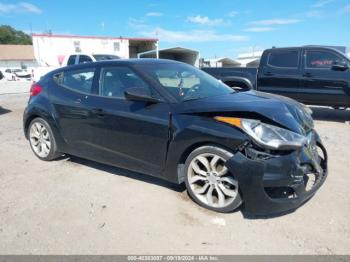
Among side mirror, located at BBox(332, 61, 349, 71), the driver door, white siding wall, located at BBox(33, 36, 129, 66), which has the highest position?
white siding wall, located at BBox(33, 36, 129, 66)

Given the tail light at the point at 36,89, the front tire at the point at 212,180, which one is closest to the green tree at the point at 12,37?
the tail light at the point at 36,89

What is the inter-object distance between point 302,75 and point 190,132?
611 centimetres

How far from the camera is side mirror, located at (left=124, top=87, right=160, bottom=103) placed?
3.72 meters

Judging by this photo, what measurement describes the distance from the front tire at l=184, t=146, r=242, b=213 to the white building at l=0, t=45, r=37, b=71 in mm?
67822

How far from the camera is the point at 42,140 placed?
17.3 ft

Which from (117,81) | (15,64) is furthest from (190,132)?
(15,64)

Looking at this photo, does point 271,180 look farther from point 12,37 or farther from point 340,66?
point 12,37

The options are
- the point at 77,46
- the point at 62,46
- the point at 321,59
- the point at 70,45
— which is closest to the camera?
the point at 321,59

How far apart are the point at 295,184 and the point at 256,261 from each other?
871mm

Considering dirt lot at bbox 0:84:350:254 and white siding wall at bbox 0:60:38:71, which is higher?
dirt lot at bbox 0:84:350:254

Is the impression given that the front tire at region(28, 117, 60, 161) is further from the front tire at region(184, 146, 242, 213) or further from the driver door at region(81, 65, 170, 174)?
the front tire at region(184, 146, 242, 213)

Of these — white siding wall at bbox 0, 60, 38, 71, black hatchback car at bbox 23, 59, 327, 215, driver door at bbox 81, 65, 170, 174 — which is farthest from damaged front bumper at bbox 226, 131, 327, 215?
white siding wall at bbox 0, 60, 38, 71

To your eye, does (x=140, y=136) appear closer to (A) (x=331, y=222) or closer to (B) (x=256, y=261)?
(B) (x=256, y=261)

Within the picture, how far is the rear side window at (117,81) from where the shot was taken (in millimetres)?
4070
